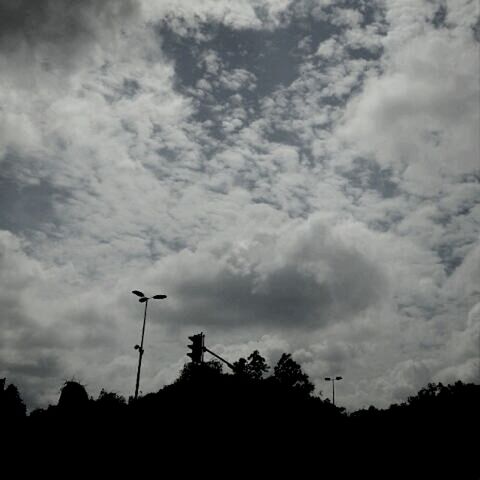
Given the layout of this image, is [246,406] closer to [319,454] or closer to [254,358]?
[319,454]

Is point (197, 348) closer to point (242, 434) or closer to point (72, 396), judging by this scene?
point (242, 434)

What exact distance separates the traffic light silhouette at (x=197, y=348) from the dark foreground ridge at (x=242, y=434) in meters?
8.24

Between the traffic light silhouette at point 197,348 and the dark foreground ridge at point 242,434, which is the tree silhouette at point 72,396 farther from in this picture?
the traffic light silhouette at point 197,348

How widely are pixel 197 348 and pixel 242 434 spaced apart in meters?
16.2

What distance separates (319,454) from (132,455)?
13981 millimetres

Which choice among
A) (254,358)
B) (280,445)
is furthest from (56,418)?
(254,358)

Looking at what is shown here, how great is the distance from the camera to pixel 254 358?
100938 millimetres

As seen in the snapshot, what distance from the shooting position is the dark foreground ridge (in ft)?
101

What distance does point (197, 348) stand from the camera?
19.5m

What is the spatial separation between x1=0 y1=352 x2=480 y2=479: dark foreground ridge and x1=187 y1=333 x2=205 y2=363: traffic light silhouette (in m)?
8.24

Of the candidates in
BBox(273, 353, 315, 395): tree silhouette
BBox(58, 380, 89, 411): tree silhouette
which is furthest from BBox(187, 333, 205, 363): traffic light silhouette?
BBox(273, 353, 315, 395): tree silhouette

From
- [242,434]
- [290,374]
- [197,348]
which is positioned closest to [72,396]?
[242,434]

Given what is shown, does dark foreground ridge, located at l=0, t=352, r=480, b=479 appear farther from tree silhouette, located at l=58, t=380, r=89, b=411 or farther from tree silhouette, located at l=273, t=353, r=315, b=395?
→ tree silhouette, located at l=273, t=353, r=315, b=395

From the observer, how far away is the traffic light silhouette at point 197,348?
63.3 feet
